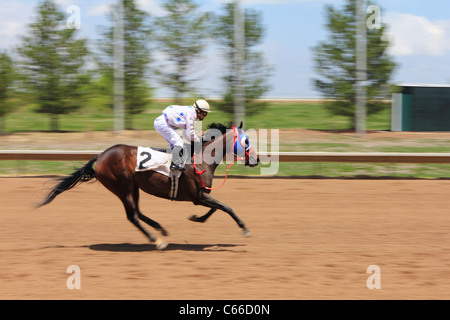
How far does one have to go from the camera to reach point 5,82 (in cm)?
2270

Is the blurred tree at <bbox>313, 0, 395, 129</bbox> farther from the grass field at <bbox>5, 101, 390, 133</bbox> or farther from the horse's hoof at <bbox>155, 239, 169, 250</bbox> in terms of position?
the horse's hoof at <bbox>155, 239, 169, 250</bbox>

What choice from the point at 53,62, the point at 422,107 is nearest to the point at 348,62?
the point at 422,107

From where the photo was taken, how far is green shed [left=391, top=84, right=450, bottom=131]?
23344mm

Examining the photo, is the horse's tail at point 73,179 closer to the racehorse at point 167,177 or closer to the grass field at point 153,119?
the racehorse at point 167,177

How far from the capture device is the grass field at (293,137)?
1655 centimetres

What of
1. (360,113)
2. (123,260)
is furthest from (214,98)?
(123,260)

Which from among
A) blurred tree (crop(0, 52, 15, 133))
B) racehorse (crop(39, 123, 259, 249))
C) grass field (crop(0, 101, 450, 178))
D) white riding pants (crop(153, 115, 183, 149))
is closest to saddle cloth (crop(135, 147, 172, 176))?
racehorse (crop(39, 123, 259, 249))

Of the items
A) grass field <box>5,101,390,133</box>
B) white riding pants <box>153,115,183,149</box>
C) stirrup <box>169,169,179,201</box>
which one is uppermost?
grass field <box>5,101,390,133</box>

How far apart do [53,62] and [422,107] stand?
13788 millimetres

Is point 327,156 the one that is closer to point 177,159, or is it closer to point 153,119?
point 177,159

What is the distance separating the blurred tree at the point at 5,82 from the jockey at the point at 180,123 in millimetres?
16082

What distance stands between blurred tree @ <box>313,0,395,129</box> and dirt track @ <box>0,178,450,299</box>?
10423 millimetres
